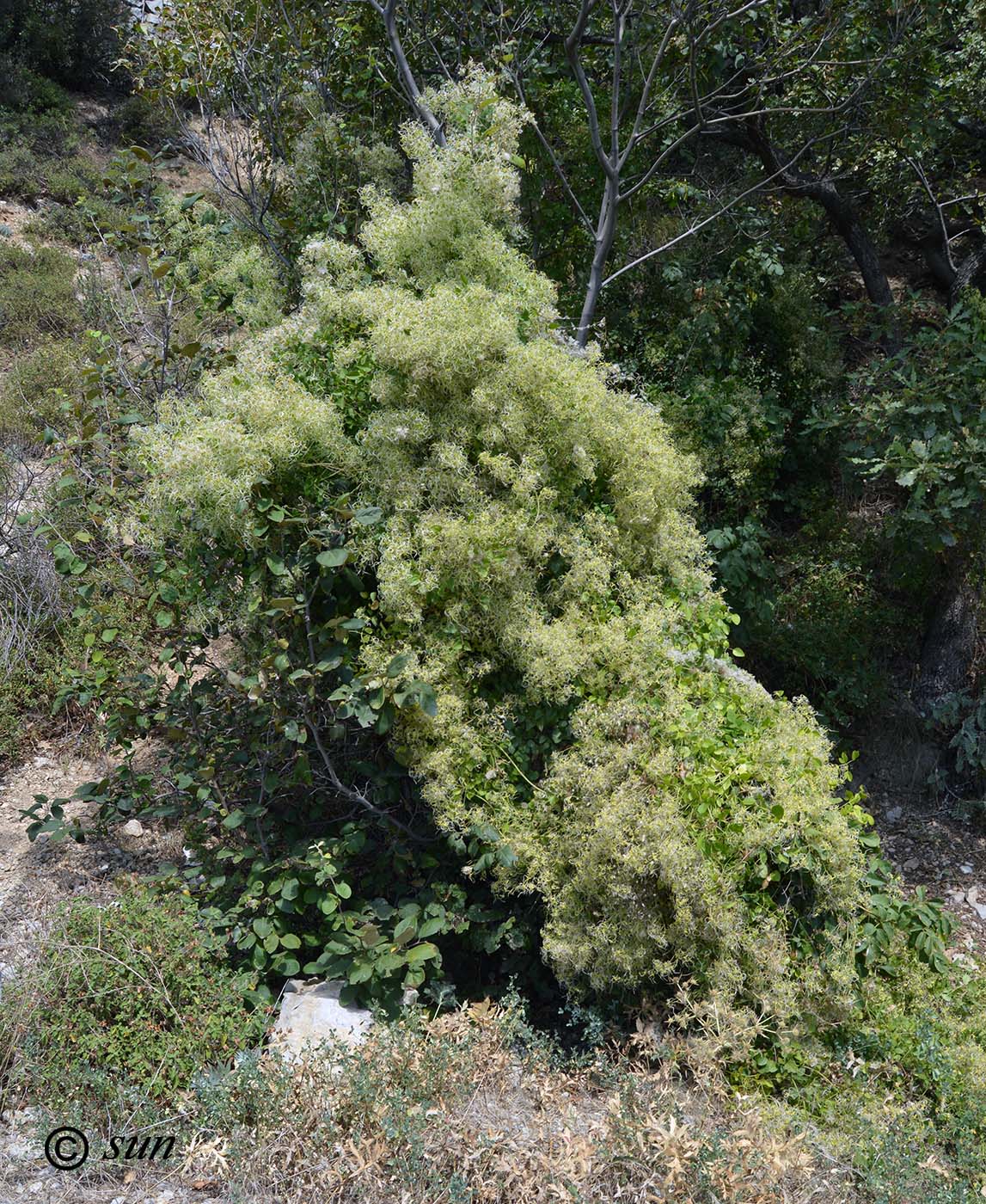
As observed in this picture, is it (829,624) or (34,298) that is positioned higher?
(829,624)

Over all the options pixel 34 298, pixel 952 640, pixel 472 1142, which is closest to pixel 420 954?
pixel 472 1142

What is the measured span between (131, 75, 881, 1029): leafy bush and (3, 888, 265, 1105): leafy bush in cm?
73

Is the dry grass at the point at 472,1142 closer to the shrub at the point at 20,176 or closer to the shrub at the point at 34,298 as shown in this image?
the shrub at the point at 34,298

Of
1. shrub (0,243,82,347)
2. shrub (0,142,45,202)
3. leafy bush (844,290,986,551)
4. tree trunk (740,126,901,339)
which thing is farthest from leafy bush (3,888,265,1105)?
shrub (0,142,45,202)

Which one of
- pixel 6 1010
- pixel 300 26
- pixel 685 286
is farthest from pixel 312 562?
pixel 300 26

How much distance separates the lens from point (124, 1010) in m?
2.57

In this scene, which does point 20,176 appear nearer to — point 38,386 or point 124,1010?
point 38,386

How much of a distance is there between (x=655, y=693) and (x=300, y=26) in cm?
388

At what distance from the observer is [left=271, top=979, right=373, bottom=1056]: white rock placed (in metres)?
2.61

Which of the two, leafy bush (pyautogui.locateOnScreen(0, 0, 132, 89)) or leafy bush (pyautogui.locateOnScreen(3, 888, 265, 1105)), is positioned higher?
leafy bush (pyautogui.locateOnScreen(0, 0, 132, 89))

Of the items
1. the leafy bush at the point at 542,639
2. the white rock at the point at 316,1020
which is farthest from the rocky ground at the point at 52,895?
the leafy bush at the point at 542,639

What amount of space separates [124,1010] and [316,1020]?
1.74 ft

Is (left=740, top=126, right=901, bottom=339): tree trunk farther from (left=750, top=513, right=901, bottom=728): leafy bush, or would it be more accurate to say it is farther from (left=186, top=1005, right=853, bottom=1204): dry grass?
(left=186, top=1005, right=853, bottom=1204): dry grass

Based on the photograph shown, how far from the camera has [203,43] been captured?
4.63m
